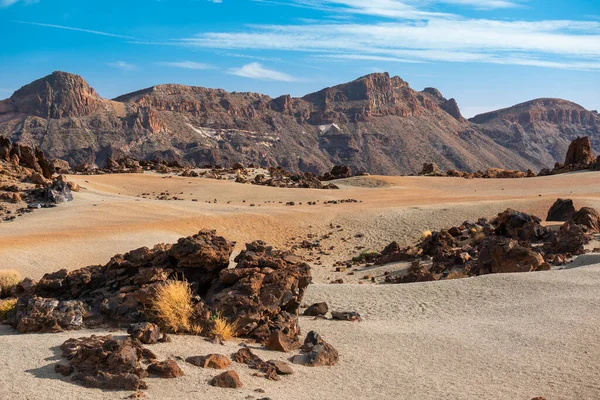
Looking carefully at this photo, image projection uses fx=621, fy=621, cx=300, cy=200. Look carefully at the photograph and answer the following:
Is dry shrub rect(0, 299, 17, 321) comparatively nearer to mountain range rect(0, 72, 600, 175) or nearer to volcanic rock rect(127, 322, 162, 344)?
volcanic rock rect(127, 322, 162, 344)

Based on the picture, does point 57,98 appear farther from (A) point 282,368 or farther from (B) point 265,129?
(A) point 282,368

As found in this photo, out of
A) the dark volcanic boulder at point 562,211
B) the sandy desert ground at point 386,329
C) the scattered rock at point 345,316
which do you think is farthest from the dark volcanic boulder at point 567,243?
the scattered rock at point 345,316

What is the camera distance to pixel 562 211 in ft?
80.9

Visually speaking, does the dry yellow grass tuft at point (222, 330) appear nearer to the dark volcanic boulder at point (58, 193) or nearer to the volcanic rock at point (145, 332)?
the volcanic rock at point (145, 332)

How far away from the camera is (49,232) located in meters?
21.8

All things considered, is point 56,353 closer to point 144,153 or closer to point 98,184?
point 98,184

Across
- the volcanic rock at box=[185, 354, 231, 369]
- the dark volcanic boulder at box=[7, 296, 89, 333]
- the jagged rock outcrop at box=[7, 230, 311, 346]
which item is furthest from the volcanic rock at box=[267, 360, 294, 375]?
the dark volcanic boulder at box=[7, 296, 89, 333]

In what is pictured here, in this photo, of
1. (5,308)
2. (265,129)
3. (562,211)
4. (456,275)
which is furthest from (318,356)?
(265,129)

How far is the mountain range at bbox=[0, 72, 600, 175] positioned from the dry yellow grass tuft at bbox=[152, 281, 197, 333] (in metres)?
105

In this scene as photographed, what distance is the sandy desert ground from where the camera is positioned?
7363mm

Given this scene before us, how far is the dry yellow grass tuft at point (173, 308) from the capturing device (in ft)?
29.0

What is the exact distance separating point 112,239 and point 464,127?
581 feet

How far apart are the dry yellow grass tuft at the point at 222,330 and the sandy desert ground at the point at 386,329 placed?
0.33m

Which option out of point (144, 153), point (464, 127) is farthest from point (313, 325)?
point (464, 127)
